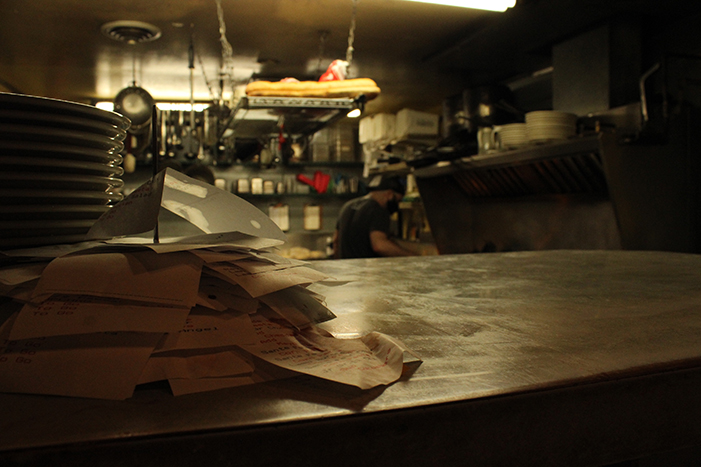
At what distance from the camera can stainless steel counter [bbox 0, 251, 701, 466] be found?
337 millimetres

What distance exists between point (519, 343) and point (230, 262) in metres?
0.33

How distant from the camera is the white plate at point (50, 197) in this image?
58 cm

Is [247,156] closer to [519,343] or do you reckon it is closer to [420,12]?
[420,12]

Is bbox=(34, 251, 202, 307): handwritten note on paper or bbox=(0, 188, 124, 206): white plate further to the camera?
bbox=(0, 188, 124, 206): white plate

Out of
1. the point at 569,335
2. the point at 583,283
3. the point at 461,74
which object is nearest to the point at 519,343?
the point at 569,335

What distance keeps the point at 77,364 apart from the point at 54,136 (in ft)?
1.12

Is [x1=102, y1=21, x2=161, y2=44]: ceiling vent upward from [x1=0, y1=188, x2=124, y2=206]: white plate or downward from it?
upward

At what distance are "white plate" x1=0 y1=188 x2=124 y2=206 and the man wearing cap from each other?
9.90 feet

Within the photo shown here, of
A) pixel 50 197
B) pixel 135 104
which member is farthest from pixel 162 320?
pixel 135 104

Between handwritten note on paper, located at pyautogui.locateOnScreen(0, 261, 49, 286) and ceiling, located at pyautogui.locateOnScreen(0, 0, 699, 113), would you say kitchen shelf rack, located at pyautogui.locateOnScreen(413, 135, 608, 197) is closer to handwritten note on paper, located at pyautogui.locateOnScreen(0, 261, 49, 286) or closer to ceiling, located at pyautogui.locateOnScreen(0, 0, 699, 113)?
ceiling, located at pyautogui.locateOnScreen(0, 0, 699, 113)

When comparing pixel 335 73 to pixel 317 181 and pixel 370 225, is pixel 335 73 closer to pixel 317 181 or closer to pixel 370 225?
pixel 370 225

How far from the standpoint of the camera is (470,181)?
167 inches

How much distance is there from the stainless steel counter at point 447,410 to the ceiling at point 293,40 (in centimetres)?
275

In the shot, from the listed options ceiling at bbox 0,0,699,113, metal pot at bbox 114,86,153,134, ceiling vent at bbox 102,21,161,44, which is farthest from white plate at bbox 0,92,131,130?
metal pot at bbox 114,86,153,134
